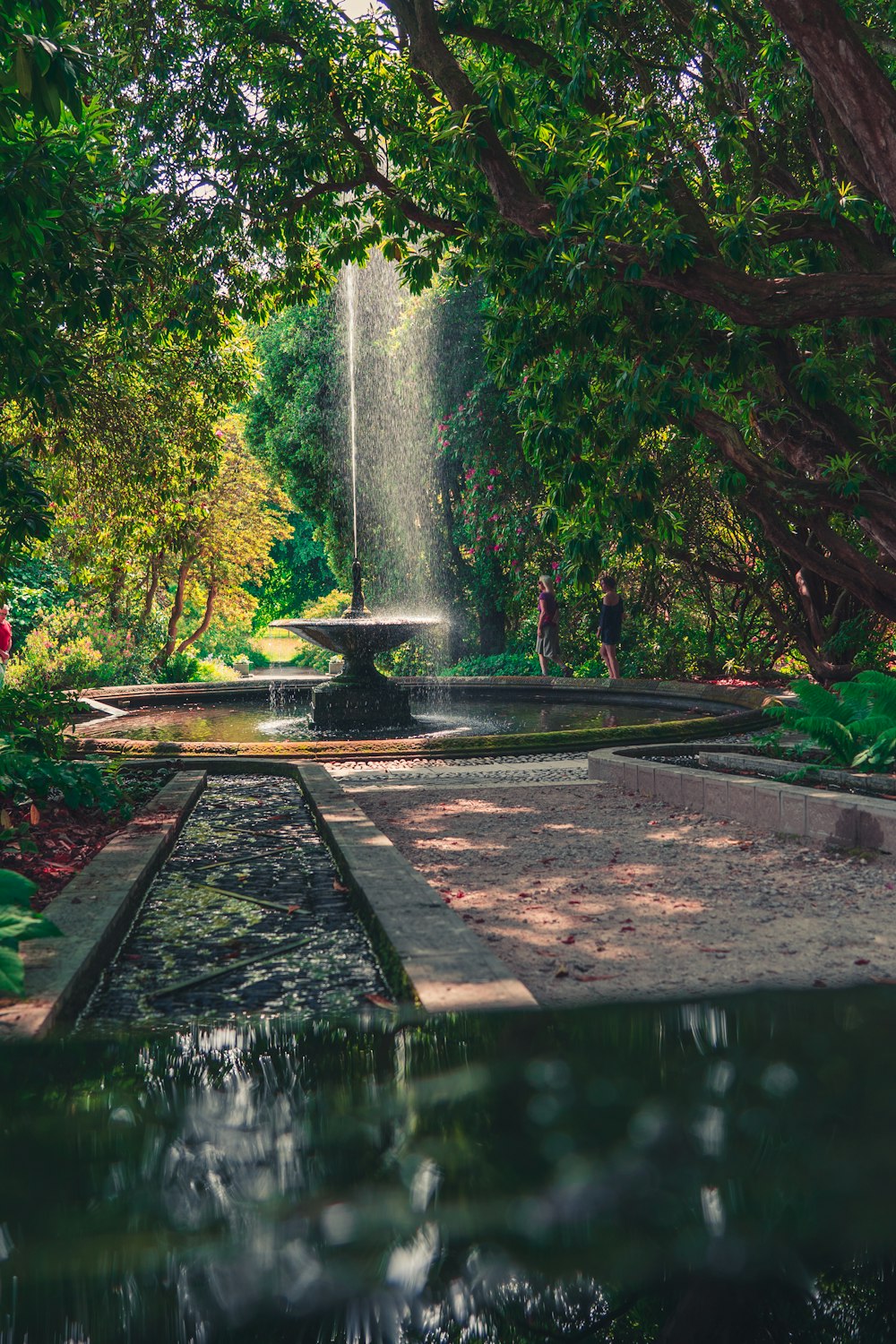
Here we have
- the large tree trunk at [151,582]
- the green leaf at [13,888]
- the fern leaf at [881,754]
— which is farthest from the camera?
the large tree trunk at [151,582]

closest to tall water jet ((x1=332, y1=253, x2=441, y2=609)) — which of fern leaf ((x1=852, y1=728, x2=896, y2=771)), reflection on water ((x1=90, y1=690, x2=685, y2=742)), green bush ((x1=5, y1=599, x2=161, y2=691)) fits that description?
green bush ((x1=5, y1=599, x2=161, y2=691))

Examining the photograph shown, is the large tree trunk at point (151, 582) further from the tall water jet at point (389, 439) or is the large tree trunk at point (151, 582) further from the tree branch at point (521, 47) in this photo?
the tree branch at point (521, 47)

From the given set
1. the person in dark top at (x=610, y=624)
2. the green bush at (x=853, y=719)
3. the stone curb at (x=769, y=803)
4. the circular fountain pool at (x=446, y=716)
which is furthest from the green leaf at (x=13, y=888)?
the person in dark top at (x=610, y=624)

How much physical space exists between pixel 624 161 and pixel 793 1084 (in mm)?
7494

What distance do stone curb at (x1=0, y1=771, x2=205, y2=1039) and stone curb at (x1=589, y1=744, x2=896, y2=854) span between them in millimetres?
3542

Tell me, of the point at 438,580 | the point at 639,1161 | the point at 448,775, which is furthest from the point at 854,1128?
the point at 438,580

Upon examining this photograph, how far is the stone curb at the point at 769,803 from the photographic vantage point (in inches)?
233

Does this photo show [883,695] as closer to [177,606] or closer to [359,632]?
[359,632]

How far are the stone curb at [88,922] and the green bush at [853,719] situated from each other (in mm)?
3997

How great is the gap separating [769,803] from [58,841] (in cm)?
424

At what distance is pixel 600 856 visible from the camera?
6.09 meters

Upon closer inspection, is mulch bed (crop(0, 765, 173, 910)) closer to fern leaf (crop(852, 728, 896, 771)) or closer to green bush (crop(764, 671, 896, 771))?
green bush (crop(764, 671, 896, 771))

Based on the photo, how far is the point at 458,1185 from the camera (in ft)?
7.63

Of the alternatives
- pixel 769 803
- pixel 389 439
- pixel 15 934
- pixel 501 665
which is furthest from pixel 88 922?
pixel 389 439
